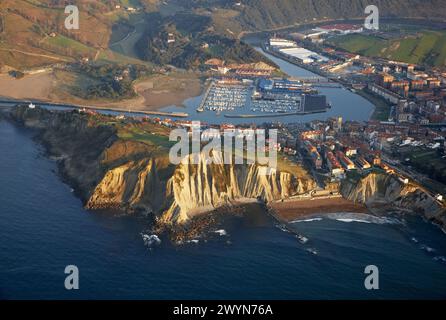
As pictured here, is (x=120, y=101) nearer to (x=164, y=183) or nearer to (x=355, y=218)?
(x=164, y=183)

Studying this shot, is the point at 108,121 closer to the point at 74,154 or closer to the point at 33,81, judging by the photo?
the point at 74,154

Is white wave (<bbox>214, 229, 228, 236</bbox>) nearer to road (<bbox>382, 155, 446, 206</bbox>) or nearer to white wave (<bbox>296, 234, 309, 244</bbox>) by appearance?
white wave (<bbox>296, 234, 309, 244</bbox>)

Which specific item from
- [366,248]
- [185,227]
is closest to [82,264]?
[185,227]

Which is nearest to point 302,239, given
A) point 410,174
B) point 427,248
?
point 427,248

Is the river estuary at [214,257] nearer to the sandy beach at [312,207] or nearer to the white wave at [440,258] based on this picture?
the white wave at [440,258]

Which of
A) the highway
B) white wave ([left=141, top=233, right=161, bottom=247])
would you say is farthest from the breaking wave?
the highway

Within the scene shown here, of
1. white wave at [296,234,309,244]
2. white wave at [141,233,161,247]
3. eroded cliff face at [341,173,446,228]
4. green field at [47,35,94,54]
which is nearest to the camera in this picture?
white wave at [141,233,161,247]

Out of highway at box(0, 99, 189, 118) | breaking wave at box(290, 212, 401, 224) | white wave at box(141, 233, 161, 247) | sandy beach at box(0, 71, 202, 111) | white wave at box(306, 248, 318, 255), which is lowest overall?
white wave at box(306, 248, 318, 255)
